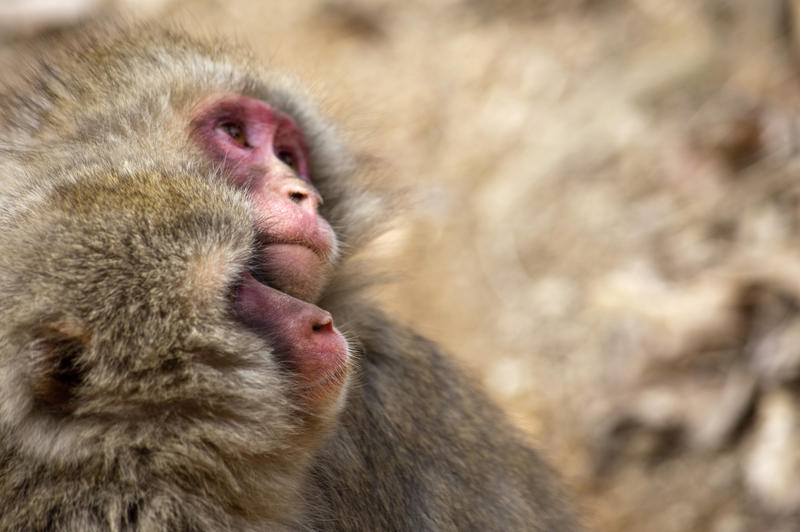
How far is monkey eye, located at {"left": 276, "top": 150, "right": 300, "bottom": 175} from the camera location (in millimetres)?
2387

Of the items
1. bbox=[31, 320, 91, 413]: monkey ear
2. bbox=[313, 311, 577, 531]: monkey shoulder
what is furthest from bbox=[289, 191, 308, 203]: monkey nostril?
bbox=[31, 320, 91, 413]: monkey ear

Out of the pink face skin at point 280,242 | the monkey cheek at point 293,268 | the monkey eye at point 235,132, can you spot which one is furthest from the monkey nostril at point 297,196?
the monkey eye at point 235,132

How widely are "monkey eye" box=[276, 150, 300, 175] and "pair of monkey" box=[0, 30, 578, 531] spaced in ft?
0.65

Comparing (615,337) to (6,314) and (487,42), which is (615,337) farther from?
(6,314)

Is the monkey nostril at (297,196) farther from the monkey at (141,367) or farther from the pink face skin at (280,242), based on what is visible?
the monkey at (141,367)

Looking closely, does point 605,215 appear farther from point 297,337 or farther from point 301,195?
point 297,337

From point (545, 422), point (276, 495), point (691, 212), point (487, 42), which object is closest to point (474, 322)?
point (545, 422)

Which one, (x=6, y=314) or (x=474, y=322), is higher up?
(x=474, y=322)

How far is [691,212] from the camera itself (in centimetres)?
428

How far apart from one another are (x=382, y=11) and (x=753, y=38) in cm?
227

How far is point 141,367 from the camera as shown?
1669 millimetres

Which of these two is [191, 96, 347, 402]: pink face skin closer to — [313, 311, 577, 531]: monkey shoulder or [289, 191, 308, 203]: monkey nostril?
[289, 191, 308, 203]: monkey nostril

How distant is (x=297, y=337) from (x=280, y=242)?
0.69ft

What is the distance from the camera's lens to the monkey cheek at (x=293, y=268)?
1876mm
